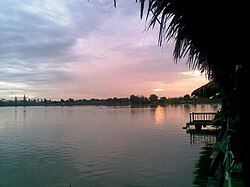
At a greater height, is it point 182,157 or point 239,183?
point 239,183

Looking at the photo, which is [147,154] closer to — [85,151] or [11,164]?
[85,151]

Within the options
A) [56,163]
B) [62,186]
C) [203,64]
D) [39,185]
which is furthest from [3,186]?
[203,64]

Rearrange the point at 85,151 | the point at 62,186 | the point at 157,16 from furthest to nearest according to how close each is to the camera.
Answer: the point at 85,151 → the point at 62,186 → the point at 157,16

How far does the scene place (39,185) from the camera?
15.0 metres

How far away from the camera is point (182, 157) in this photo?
20688mm

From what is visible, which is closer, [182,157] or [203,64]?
[203,64]

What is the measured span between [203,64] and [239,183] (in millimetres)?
4389

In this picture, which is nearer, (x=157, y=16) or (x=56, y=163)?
(x=157, y=16)

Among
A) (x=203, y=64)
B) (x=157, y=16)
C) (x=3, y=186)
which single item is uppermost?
(x=157, y=16)

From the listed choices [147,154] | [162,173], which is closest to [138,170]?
[162,173]

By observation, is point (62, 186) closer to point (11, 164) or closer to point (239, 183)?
point (11, 164)

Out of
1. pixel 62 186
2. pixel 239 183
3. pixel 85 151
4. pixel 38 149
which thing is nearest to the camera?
pixel 239 183

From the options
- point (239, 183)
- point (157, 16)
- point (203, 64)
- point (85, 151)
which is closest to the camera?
point (157, 16)

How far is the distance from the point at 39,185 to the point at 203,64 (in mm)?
13757
